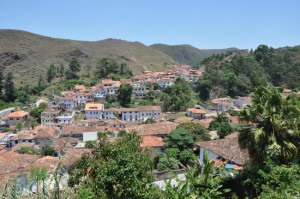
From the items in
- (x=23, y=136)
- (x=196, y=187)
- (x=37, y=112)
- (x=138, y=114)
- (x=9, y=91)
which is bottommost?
(x=23, y=136)

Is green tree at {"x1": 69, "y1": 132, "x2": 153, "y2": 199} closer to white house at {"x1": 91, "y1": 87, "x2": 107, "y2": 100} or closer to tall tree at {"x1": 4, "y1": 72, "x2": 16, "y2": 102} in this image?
white house at {"x1": 91, "y1": 87, "x2": 107, "y2": 100}

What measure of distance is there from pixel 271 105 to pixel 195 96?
A: 53583mm

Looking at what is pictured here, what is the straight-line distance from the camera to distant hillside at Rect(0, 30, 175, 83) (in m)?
106

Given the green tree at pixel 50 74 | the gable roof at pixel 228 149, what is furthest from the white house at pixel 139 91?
the gable roof at pixel 228 149

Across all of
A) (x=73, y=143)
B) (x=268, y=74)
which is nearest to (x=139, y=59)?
(x=268, y=74)

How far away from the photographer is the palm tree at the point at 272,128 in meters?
11.4

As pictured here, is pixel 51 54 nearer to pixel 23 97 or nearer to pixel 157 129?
pixel 23 97

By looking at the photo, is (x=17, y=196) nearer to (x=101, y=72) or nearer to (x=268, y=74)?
(x=101, y=72)

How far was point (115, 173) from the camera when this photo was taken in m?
8.27

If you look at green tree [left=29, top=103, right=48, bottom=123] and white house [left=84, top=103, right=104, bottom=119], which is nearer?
white house [left=84, top=103, right=104, bottom=119]

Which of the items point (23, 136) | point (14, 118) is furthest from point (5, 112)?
point (23, 136)

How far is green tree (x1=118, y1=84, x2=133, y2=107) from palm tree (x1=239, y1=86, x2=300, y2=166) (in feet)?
150

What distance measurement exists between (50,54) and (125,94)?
69.1 meters

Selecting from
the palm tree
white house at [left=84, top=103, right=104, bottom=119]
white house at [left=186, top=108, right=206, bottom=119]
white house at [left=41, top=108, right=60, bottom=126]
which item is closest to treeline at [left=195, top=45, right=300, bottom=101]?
white house at [left=186, top=108, right=206, bottom=119]
